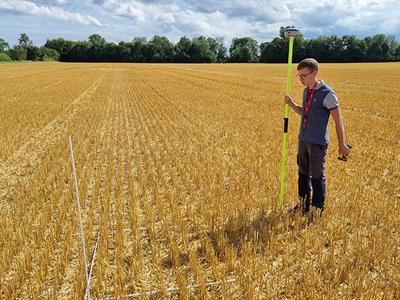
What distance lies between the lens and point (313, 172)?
453 cm

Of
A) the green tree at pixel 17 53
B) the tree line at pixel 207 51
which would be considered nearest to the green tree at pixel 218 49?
the tree line at pixel 207 51

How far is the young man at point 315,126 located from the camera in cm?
420

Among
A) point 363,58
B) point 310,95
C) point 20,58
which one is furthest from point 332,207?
point 20,58

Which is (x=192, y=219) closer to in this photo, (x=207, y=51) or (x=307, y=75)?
(x=307, y=75)

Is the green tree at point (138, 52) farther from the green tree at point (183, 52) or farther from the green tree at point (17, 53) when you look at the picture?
the green tree at point (17, 53)

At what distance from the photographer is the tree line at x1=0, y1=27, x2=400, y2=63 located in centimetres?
9406

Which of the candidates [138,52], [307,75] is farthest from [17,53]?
[307,75]

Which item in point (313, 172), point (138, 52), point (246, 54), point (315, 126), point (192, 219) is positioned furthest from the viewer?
point (138, 52)

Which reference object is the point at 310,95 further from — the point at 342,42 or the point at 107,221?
the point at 342,42

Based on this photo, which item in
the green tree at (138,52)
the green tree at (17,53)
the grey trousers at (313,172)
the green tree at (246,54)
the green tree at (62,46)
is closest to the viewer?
the grey trousers at (313,172)

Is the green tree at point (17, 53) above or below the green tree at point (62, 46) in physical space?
below

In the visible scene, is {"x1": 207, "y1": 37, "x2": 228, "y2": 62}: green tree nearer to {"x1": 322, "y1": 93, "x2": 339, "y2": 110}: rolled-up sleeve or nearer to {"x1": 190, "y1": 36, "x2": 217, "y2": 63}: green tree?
{"x1": 190, "y1": 36, "x2": 217, "y2": 63}: green tree

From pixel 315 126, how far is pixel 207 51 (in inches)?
4487

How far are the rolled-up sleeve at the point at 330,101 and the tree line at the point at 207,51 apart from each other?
96701 millimetres
